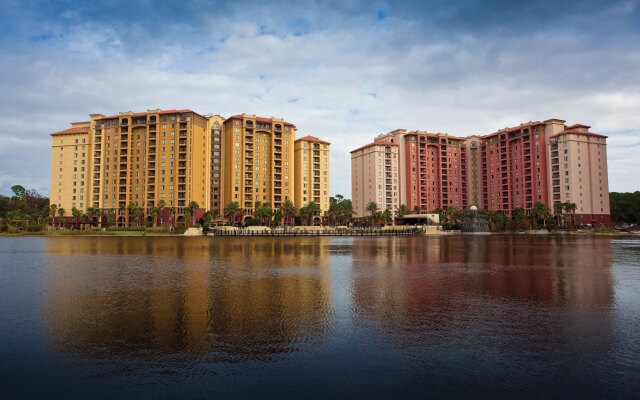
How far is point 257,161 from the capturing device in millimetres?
141000

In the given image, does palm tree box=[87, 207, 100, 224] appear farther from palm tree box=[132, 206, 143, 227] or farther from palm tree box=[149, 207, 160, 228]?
palm tree box=[149, 207, 160, 228]

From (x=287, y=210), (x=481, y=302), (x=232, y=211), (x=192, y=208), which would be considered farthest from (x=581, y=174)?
(x=481, y=302)

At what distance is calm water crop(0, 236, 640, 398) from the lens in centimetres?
830

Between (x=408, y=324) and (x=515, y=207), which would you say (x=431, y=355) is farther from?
(x=515, y=207)

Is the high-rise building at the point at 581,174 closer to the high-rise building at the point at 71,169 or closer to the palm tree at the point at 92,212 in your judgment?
the palm tree at the point at 92,212

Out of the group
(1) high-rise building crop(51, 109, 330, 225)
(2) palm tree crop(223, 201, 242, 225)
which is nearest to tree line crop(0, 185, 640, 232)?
(2) palm tree crop(223, 201, 242, 225)

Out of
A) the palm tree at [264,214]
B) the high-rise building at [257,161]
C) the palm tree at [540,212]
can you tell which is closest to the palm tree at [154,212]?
the high-rise building at [257,161]

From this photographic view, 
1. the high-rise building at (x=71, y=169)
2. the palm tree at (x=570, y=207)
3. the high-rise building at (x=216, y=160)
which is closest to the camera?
the palm tree at (x=570, y=207)

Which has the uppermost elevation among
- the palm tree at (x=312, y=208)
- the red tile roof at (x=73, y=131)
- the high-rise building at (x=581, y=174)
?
the red tile roof at (x=73, y=131)

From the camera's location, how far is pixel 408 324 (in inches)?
507

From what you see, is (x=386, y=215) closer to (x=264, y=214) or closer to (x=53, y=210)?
(x=264, y=214)

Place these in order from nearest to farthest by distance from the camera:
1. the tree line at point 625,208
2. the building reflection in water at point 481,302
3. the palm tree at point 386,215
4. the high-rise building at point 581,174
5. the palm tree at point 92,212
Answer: the building reflection in water at point 481,302, the palm tree at point 92,212, the high-rise building at point 581,174, the tree line at point 625,208, the palm tree at point 386,215

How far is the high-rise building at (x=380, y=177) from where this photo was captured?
169m

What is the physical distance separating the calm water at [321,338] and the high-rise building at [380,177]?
5812 inches
